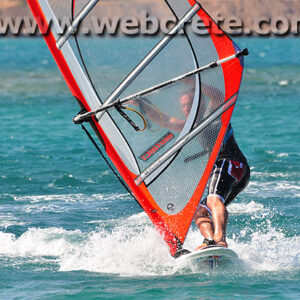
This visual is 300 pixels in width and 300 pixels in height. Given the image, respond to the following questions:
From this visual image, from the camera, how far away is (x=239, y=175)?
6828 millimetres

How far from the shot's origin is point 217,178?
6715 mm

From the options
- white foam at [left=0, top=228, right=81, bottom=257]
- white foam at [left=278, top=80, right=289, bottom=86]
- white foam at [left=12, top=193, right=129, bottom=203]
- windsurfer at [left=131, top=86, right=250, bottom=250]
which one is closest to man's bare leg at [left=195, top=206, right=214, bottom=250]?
windsurfer at [left=131, top=86, right=250, bottom=250]

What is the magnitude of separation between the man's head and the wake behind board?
128cm

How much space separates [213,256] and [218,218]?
14.0 inches

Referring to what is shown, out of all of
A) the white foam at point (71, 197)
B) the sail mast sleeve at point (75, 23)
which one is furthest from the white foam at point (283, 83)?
the sail mast sleeve at point (75, 23)

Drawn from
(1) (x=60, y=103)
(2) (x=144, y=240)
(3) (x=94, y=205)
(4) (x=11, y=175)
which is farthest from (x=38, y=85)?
(2) (x=144, y=240)

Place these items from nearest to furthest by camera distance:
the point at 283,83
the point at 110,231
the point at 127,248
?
the point at 127,248
the point at 110,231
the point at 283,83

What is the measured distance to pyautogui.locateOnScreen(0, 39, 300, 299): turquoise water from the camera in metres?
6.28

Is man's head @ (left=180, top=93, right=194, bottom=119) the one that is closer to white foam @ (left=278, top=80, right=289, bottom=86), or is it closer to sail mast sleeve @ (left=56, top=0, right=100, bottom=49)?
sail mast sleeve @ (left=56, top=0, right=100, bottom=49)

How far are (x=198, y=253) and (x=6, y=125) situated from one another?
11977mm

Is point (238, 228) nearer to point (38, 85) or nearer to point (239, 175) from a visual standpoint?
point (239, 175)

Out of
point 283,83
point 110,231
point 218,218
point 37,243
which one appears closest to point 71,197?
point 110,231

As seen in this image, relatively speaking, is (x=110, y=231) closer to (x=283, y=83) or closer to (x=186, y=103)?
(x=186, y=103)

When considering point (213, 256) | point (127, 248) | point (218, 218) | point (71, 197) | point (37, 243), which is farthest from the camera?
point (71, 197)
